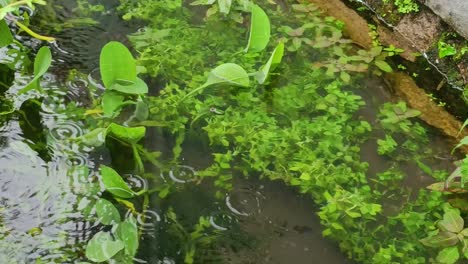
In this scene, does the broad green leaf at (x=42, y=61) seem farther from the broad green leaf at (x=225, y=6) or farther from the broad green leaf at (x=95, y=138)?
the broad green leaf at (x=225, y=6)

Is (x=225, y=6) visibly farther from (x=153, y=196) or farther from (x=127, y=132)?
(x=153, y=196)

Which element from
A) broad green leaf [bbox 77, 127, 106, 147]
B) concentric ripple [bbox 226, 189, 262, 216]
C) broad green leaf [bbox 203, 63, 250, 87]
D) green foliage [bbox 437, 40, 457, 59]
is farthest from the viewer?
green foliage [bbox 437, 40, 457, 59]

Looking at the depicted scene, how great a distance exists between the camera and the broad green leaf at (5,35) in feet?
8.93

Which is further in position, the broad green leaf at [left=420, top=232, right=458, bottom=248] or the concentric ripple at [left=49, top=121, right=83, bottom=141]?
the concentric ripple at [left=49, top=121, right=83, bottom=141]

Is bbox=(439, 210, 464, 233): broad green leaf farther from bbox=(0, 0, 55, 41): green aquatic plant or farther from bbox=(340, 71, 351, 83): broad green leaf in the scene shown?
bbox=(0, 0, 55, 41): green aquatic plant

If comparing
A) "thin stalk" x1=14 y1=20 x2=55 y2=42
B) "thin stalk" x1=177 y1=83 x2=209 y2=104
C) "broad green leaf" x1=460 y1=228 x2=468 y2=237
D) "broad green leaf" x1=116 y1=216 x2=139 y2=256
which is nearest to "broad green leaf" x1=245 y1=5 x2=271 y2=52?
"thin stalk" x1=177 y1=83 x2=209 y2=104

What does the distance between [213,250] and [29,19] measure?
1.66m

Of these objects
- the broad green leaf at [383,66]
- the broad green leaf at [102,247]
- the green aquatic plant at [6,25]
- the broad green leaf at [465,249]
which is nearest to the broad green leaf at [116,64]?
the green aquatic plant at [6,25]

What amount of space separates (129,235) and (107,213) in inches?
5.2

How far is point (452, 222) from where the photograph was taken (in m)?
2.27

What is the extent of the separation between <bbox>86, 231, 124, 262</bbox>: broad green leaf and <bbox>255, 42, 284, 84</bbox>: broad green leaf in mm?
1075

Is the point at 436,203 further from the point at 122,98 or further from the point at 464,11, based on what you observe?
the point at 122,98

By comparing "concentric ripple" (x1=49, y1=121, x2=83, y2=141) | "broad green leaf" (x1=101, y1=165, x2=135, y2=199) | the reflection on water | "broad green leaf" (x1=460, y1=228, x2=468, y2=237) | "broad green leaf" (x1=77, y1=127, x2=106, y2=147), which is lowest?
the reflection on water

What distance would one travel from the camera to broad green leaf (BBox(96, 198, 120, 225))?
7.36ft
